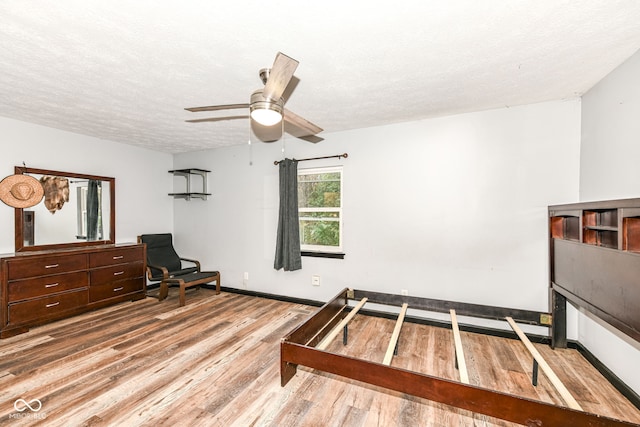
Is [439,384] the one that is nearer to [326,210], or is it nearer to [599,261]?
[599,261]

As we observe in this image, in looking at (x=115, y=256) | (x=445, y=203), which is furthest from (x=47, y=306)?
(x=445, y=203)

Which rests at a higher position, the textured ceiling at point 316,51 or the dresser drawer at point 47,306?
the textured ceiling at point 316,51

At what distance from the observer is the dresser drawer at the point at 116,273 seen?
3621 millimetres

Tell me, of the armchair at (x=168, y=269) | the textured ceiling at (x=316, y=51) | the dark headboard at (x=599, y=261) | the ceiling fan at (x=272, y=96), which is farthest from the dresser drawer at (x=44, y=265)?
the dark headboard at (x=599, y=261)

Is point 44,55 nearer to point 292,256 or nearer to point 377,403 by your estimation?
point 292,256

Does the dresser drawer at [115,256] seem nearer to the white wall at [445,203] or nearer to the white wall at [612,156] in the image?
the white wall at [445,203]

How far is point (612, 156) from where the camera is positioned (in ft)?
7.13

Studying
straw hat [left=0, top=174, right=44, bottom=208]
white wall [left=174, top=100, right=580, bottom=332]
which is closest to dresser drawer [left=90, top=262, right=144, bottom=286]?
straw hat [left=0, top=174, right=44, bottom=208]

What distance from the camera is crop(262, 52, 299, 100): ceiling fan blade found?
1392 mm

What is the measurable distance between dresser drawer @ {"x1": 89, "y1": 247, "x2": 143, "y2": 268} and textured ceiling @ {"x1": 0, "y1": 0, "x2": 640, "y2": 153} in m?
1.79

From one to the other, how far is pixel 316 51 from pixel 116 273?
3879mm

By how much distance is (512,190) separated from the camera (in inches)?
114

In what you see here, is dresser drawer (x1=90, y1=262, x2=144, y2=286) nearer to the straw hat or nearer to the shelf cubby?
the straw hat

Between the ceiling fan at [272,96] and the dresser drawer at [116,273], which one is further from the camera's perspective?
the dresser drawer at [116,273]
